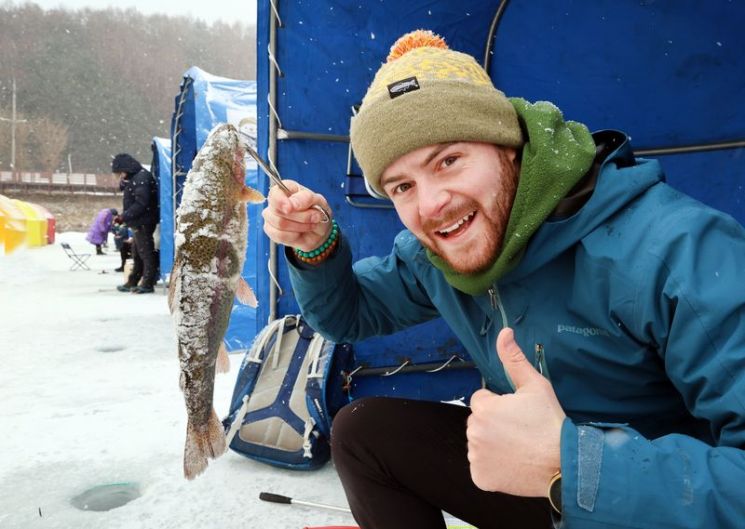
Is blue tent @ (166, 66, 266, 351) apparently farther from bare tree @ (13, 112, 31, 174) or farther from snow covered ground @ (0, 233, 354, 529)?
bare tree @ (13, 112, 31, 174)

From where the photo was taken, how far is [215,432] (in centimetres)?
159

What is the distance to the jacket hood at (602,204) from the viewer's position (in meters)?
1.23

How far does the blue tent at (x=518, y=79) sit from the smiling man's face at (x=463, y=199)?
1.73 m

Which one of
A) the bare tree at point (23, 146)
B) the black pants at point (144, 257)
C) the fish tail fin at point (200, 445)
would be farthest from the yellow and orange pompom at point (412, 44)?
the bare tree at point (23, 146)

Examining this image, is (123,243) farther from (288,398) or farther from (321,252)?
(321,252)

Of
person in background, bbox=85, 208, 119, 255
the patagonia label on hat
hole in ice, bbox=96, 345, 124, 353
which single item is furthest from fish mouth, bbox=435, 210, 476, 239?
person in background, bbox=85, 208, 119, 255

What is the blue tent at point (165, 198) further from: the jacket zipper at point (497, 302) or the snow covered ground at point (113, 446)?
the jacket zipper at point (497, 302)

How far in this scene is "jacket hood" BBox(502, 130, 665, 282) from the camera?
4.04 feet

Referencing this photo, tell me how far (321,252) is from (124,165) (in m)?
8.32

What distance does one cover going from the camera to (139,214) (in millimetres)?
8758

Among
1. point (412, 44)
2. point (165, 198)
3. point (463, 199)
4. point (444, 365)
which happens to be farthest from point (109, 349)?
point (463, 199)

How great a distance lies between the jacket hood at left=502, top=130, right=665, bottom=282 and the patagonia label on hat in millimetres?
519

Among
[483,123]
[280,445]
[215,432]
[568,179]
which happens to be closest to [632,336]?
[568,179]

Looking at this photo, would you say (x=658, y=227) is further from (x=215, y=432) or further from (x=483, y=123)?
(x=215, y=432)
